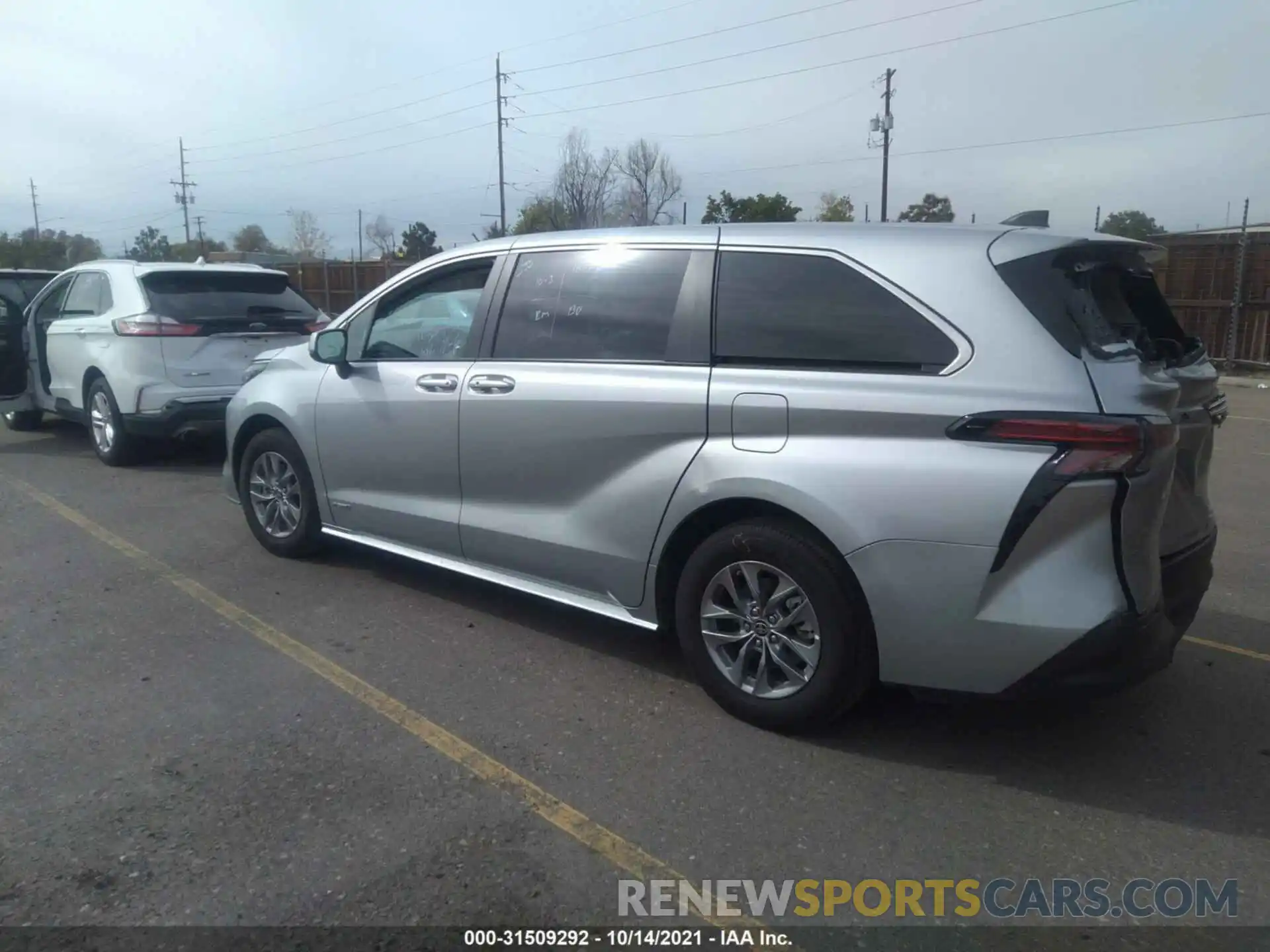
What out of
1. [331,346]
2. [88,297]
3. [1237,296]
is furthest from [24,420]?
[1237,296]

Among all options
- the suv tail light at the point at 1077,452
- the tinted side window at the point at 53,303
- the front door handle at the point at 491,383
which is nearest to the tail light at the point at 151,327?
the tinted side window at the point at 53,303

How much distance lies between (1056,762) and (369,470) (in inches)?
137

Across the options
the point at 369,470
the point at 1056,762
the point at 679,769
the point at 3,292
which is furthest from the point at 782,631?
the point at 3,292

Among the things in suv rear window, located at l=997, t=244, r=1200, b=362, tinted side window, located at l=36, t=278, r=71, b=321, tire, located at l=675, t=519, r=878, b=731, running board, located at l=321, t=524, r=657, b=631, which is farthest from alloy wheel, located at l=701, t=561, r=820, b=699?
tinted side window, located at l=36, t=278, r=71, b=321

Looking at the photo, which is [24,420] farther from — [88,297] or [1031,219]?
[1031,219]

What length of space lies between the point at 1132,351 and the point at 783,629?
4.97 feet

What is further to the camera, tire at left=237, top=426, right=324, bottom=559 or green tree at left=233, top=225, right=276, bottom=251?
green tree at left=233, top=225, right=276, bottom=251

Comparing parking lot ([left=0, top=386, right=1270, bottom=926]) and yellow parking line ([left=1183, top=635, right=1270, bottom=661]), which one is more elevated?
yellow parking line ([left=1183, top=635, right=1270, bottom=661])

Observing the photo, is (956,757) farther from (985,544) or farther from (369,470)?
(369,470)

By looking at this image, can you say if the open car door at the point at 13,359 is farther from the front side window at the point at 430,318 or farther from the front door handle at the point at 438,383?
the front door handle at the point at 438,383

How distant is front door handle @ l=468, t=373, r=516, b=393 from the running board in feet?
2.75

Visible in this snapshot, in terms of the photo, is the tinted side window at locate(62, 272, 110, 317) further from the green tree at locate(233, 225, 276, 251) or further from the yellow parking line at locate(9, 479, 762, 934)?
the green tree at locate(233, 225, 276, 251)

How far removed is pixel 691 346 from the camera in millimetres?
4039

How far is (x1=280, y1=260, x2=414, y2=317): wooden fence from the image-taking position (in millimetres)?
29000
